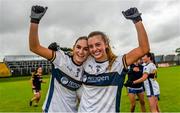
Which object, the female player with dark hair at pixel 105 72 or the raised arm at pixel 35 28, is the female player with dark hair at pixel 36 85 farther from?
the female player with dark hair at pixel 105 72

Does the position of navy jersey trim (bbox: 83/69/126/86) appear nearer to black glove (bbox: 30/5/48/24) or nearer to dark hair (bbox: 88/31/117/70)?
dark hair (bbox: 88/31/117/70)

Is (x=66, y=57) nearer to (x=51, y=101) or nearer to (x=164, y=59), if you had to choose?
(x=51, y=101)

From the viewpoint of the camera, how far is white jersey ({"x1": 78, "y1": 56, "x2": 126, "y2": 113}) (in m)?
5.36

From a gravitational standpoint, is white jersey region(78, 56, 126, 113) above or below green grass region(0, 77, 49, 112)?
above

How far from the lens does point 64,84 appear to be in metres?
5.79


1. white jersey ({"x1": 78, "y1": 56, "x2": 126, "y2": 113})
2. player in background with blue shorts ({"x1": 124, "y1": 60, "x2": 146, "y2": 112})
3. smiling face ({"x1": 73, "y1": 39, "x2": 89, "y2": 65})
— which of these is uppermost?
smiling face ({"x1": 73, "y1": 39, "x2": 89, "y2": 65})

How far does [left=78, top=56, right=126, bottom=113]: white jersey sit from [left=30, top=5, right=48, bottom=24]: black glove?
98 centimetres

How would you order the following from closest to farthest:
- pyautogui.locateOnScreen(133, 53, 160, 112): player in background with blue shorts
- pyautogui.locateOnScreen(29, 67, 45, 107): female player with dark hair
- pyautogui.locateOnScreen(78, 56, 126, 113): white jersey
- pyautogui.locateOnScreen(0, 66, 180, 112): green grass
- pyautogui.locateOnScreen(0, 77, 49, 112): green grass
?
pyautogui.locateOnScreen(78, 56, 126, 113): white jersey → pyautogui.locateOnScreen(133, 53, 160, 112): player in background with blue shorts → pyautogui.locateOnScreen(0, 66, 180, 112): green grass → pyautogui.locateOnScreen(0, 77, 49, 112): green grass → pyautogui.locateOnScreen(29, 67, 45, 107): female player with dark hair

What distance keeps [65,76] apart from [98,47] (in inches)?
26.3

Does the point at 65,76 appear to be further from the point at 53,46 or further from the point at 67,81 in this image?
the point at 53,46

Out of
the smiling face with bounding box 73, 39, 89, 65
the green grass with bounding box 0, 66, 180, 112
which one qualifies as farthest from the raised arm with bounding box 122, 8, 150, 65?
the green grass with bounding box 0, 66, 180, 112

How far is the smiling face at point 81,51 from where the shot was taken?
574cm

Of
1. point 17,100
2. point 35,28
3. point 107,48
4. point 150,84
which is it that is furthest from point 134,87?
point 17,100

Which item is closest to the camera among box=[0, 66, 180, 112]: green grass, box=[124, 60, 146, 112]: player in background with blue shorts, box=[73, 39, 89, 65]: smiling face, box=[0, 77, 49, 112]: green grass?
box=[73, 39, 89, 65]: smiling face
